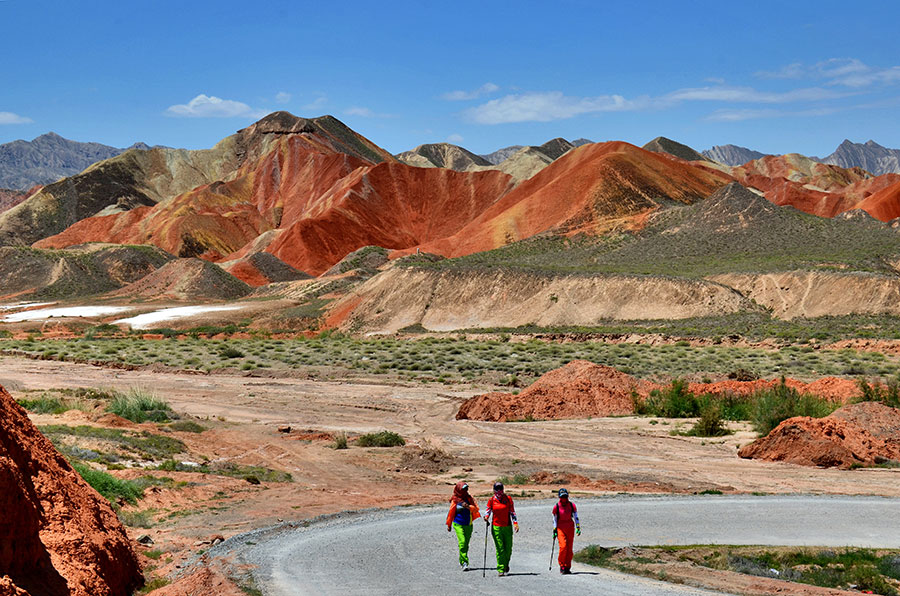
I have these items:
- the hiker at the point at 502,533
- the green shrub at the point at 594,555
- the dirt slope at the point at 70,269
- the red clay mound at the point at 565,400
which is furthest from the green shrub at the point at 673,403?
the dirt slope at the point at 70,269

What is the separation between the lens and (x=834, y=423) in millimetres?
26297

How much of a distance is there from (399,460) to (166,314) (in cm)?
6678

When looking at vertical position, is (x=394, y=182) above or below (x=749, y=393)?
above

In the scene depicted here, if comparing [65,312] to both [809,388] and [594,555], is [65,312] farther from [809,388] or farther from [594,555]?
[594,555]

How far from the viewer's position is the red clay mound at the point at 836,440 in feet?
82.8

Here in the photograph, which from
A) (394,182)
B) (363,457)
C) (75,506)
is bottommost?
(363,457)

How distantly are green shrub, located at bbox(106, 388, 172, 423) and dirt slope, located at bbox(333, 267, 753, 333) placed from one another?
42248 millimetres

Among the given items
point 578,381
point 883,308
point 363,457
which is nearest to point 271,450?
point 363,457

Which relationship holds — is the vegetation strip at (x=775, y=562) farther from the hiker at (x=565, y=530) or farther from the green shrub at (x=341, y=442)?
the green shrub at (x=341, y=442)

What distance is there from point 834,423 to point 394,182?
131534 millimetres

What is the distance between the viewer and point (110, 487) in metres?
17.7

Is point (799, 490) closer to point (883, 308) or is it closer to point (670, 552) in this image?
point (670, 552)

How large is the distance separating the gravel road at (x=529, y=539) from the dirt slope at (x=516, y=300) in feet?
166

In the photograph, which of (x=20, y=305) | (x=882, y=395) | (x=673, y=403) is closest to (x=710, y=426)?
(x=673, y=403)
